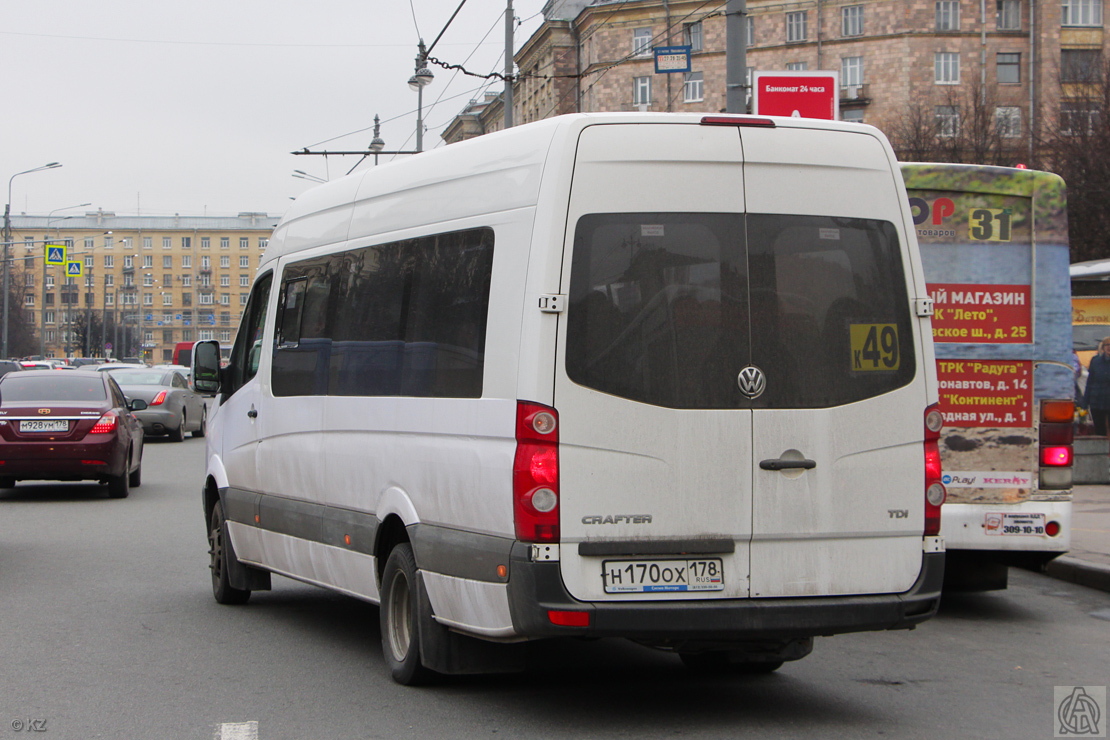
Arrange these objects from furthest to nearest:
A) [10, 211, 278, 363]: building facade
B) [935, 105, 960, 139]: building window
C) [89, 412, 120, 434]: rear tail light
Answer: [10, 211, 278, 363]: building facade, [935, 105, 960, 139]: building window, [89, 412, 120, 434]: rear tail light

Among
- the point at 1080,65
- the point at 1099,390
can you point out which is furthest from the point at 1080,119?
the point at 1099,390

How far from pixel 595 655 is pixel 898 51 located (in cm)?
6821

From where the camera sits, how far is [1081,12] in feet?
233

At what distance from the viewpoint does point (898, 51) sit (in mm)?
71500

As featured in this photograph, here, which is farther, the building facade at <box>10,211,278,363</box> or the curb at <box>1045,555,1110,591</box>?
the building facade at <box>10,211,278,363</box>

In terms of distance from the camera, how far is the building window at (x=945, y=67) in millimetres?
71500

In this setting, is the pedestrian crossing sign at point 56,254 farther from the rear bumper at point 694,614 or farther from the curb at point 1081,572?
the rear bumper at point 694,614

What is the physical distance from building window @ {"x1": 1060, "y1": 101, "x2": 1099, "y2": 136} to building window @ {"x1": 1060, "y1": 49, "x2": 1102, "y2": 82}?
2.37 meters

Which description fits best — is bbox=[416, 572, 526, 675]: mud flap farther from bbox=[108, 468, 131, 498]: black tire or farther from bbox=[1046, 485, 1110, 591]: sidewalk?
bbox=[108, 468, 131, 498]: black tire

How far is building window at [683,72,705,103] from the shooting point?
7594cm

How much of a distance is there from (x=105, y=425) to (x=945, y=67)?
61.5 metres

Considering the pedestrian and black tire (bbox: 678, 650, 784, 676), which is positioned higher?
the pedestrian

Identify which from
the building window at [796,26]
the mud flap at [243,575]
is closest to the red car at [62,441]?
the mud flap at [243,575]

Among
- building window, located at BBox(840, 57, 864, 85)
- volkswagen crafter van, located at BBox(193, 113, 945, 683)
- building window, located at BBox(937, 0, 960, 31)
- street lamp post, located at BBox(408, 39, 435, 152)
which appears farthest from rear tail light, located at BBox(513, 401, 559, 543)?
building window, located at BBox(937, 0, 960, 31)
